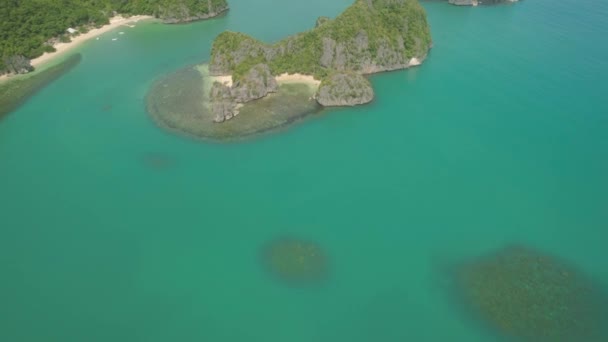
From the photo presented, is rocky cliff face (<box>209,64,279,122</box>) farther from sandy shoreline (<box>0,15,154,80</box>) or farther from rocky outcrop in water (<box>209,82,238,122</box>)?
sandy shoreline (<box>0,15,154,80</box>)

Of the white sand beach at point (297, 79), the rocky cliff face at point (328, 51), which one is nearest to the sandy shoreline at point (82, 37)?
the rocky cliff face at point (328, 51)

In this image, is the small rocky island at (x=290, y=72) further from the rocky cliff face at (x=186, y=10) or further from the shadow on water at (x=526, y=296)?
the shadow on water at (x=526, y=296)

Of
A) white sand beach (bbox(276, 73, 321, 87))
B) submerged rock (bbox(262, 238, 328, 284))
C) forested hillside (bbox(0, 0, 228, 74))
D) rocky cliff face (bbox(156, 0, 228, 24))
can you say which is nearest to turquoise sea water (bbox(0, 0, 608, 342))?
submerged rock (bbox(262, 238, 328, 284))

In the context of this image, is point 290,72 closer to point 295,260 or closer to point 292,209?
point 292,209

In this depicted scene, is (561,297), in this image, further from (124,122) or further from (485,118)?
(124,122)

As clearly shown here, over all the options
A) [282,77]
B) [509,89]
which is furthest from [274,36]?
[509,89]
